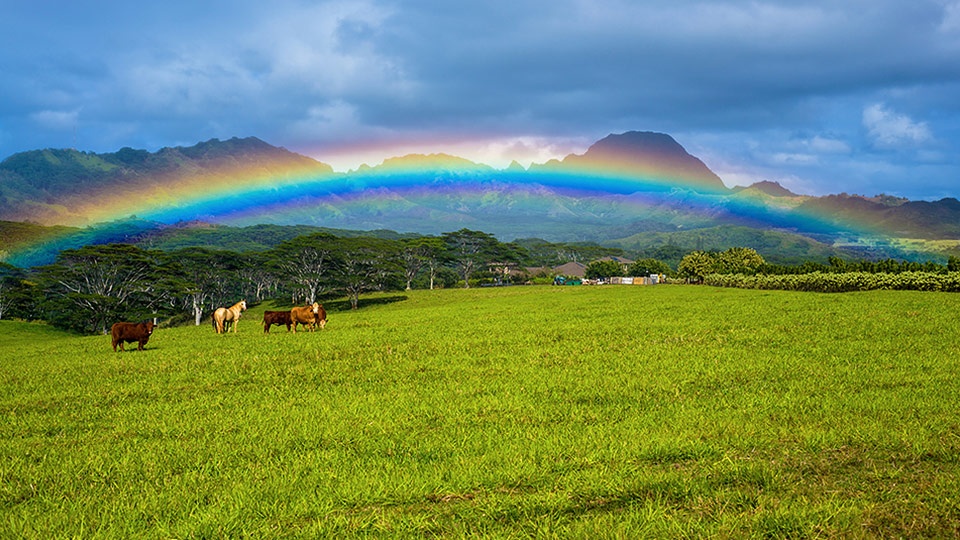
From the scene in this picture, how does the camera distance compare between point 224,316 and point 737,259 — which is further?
point 737,259

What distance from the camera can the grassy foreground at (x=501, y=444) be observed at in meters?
5.56

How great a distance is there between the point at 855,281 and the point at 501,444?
46.9 metres

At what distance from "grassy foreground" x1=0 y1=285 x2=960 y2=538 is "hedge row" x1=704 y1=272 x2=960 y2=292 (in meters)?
27.2

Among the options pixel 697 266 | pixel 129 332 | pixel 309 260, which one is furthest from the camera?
pixel 697 266

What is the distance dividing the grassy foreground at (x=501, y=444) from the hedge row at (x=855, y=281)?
27.2m

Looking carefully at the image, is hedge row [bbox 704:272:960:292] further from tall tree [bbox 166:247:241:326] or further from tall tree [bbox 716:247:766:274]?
tall tree [bbox 166:247:241:326]

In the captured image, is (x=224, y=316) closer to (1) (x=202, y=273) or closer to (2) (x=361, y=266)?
(2) (x=361, y=266)

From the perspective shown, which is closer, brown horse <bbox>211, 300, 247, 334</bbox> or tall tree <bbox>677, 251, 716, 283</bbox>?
brown horse <bbox>211, 300, 247, 334</bbox>

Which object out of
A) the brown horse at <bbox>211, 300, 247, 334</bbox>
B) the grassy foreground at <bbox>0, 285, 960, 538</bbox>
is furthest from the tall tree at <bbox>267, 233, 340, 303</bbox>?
the grassy foreground at <bbox>0, 285, 960, 538</bbox>

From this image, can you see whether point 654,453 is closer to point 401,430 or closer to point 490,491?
point 490,491

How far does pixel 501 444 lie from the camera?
25.4 feet

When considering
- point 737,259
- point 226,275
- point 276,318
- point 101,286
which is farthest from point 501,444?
point 737,259

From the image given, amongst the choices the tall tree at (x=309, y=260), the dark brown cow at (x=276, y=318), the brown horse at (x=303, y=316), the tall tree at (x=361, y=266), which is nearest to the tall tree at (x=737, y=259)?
the tall tree at (x=361, y=266)

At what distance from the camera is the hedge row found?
36531 millimetres
